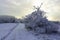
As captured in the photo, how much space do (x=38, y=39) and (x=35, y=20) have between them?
206 cm

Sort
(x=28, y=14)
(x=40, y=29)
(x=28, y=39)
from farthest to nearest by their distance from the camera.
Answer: (x=28, y=14) < (x=40, y=29) < (x=28, y=39)

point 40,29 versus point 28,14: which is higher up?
point 28,14

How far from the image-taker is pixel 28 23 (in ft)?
31.8

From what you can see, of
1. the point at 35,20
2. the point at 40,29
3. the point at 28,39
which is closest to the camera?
the point at 28,39

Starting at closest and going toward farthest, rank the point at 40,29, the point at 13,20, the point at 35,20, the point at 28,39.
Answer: the point at 28,39, the point at 40,29, the point at 35,20, the point at 13,20

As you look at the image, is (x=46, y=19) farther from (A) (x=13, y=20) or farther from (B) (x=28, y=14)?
(A) (x=13, y=20)

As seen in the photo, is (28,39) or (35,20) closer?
(28,39)

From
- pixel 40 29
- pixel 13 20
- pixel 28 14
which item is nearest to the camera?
pixel 40 29

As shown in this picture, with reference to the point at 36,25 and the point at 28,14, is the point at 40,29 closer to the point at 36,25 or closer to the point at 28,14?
the point at 36,25

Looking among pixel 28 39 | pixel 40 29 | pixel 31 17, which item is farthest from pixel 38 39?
pixel 31 17

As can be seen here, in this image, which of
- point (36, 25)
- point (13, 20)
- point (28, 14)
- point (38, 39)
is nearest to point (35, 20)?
point (36, 25)

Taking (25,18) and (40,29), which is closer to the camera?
(40,29)

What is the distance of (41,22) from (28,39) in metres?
1.97

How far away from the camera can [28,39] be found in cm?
744
